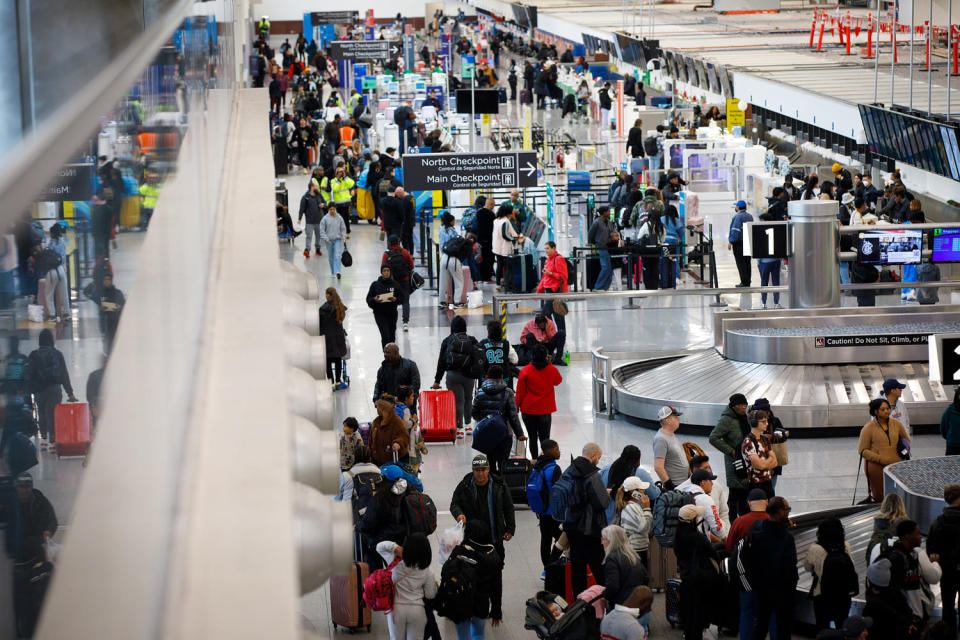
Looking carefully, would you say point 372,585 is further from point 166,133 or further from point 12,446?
point 12,446

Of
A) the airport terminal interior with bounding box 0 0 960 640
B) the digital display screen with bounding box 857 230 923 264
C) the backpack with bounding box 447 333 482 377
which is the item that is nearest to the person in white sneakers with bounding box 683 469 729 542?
the airport terminal interior with bounding box 0 0 960 640

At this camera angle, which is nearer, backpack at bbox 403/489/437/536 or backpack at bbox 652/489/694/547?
backpack at bbox 403/489/437/536

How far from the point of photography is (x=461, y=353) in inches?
513

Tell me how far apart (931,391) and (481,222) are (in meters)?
8.64

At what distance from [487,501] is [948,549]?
296 cm

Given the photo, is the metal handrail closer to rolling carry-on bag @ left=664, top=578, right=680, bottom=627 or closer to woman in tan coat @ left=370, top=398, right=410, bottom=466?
woman in tan coat @ left=370, top=398, right=410, bottom=466

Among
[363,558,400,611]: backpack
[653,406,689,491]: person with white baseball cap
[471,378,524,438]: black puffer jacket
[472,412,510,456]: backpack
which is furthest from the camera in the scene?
[471,378,524,438]: black puffer jacket

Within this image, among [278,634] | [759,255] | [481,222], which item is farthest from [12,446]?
[481,222]

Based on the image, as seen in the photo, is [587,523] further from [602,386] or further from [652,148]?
[652,148]

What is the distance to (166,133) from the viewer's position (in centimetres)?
174

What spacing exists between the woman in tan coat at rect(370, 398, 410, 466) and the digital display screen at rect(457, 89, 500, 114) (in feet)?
53.3

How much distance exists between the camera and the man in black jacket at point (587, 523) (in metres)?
8.71

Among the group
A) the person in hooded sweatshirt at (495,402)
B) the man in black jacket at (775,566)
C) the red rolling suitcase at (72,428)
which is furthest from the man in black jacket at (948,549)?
the red rolling suitcase at (72,428)

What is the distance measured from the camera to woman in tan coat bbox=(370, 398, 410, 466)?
10.3m
